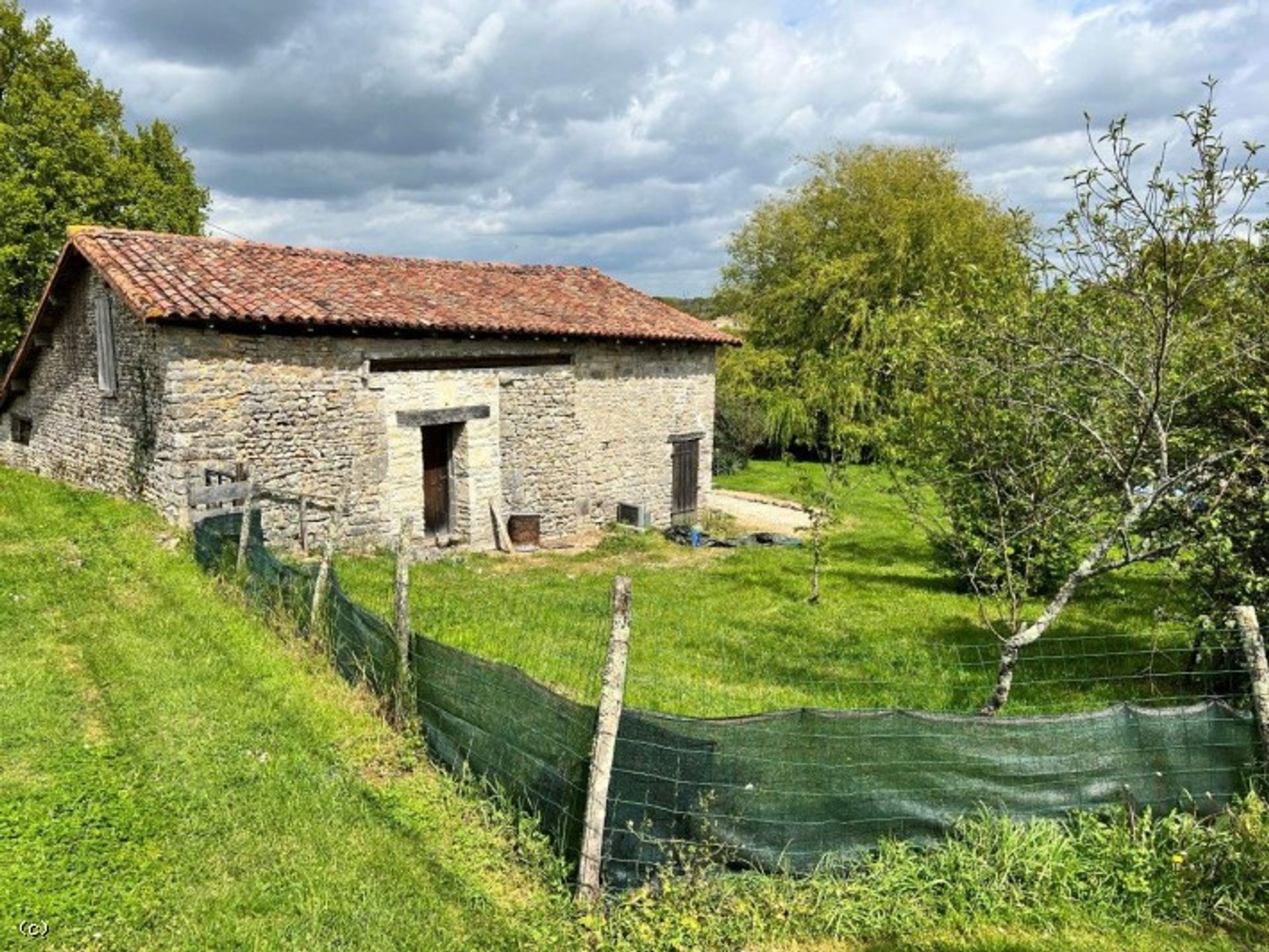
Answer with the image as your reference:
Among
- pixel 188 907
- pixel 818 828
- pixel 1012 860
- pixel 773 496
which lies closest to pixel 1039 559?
pixel 1012 860

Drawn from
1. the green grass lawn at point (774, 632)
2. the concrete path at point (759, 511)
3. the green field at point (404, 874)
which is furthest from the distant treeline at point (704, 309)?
the green field at point (404, 874)

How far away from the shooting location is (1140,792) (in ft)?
15.0

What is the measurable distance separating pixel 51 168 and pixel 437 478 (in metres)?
Answer: 15.1

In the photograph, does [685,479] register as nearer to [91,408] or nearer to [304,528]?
[304,528]

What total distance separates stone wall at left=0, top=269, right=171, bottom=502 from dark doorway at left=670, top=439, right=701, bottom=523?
10.6 m

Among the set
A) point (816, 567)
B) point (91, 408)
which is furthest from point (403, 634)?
point (91, 408)

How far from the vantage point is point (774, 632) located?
33.4 feet

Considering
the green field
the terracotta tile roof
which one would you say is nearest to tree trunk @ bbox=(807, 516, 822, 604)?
the terracotta tile roof

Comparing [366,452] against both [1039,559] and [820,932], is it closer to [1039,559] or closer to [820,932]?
[1039,559]

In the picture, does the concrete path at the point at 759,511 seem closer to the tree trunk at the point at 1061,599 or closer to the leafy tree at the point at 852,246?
the leafy tree at the point at 852,246

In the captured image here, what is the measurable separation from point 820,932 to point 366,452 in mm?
11216

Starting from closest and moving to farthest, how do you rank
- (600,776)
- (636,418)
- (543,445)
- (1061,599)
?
(600,776), (1061,599), (543,445), (636,418)

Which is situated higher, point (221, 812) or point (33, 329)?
point (33, 329)

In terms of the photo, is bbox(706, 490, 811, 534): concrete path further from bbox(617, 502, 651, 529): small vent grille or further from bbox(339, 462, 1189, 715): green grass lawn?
bbox(339, 462, 1189, 715): green grass lawn
